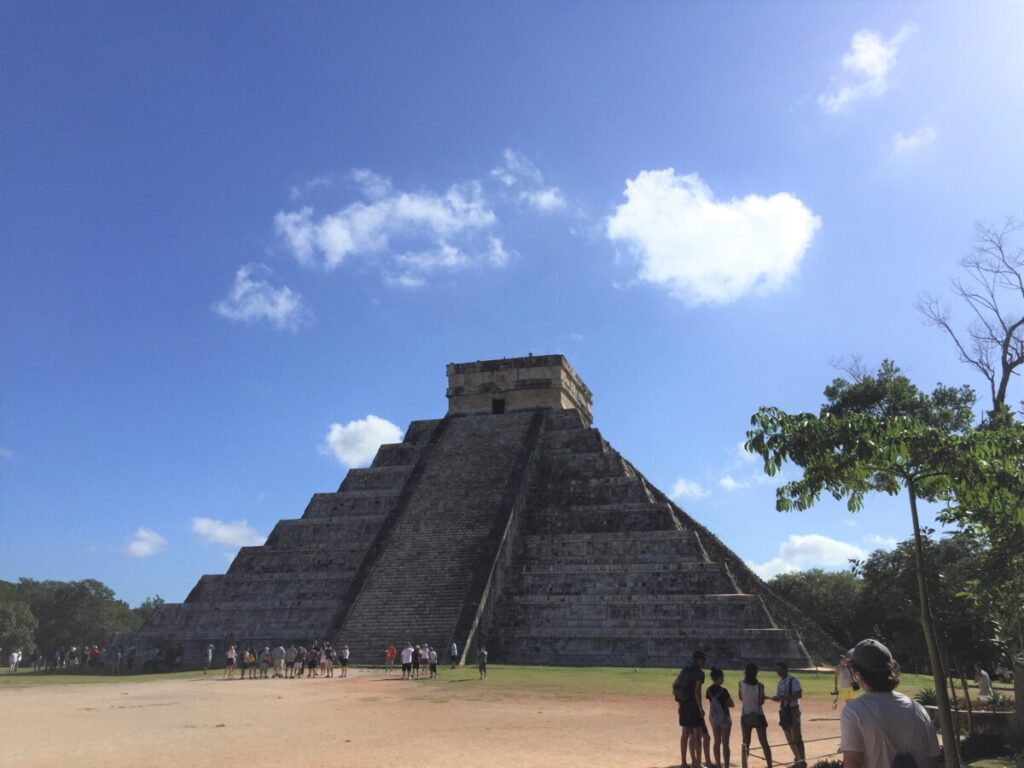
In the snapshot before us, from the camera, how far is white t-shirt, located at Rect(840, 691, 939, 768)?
306 centimetres

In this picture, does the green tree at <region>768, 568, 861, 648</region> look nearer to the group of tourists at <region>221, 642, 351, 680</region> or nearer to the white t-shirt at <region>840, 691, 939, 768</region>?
the group of tourists at <region>221, 642, 351, 680</region>

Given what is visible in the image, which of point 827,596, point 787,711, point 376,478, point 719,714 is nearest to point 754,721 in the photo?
point 719,714

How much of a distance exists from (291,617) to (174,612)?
4.56 metres

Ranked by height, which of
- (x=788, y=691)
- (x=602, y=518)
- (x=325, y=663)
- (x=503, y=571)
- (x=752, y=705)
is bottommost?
(x=325, y=663)

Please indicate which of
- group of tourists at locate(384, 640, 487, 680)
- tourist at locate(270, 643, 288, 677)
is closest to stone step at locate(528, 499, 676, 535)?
group of tourists at locate(384, 640, 487, 680)

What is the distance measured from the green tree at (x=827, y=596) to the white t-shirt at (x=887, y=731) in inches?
1301

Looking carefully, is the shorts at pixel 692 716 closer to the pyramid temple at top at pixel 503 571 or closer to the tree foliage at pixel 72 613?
the pyramid temple at top at pixel 503 571

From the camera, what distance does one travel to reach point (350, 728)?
1015cm

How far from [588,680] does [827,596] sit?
94.3ft

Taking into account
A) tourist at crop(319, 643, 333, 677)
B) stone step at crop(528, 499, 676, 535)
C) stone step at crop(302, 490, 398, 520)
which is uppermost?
stone step at crop(302, 490, 398, 520)

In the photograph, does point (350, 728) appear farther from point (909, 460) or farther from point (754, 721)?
point (909, 460)

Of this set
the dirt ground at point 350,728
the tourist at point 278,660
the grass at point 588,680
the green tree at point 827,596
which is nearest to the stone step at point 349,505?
the tourist at point 278,660

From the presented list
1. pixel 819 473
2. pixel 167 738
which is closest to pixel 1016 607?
pixel 819 473

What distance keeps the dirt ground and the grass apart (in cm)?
74
